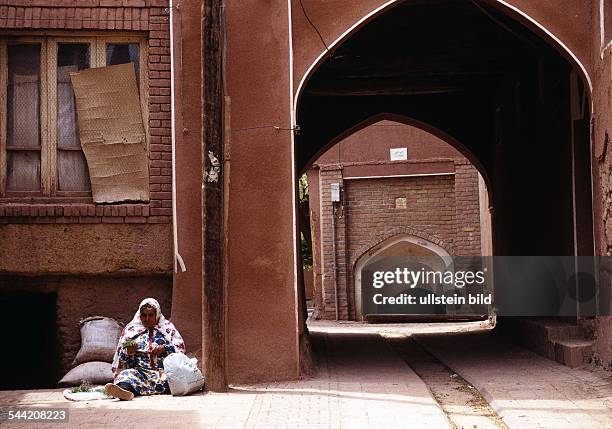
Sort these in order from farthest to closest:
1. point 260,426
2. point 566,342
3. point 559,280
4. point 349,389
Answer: point 559,280 → point 566,342 → point 349,389 → point 260,426

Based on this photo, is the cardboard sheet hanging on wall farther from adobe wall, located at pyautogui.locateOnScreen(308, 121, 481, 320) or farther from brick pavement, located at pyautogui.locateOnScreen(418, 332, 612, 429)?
adobe wall, located at pyautogui.locateOnScreen(308, 121, 481, 320)

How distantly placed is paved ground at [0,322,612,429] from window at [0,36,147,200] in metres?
2.29

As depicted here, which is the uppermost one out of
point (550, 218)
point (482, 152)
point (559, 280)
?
point (482, 152)

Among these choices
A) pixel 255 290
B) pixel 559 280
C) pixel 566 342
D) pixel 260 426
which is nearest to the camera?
pixel 260 426

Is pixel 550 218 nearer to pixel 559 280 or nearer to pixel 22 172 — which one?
pixel 559 280

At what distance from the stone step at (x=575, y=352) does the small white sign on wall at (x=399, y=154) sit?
13.1 m

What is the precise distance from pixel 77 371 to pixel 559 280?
6.35m

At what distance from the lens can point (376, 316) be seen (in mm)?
22875

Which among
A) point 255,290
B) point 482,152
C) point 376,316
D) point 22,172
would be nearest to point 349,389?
point 255,290

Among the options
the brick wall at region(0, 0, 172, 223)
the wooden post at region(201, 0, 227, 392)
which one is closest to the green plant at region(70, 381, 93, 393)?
the wooden post at region(201, 0, 227, 392)

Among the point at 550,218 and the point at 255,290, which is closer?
the point at 255,290

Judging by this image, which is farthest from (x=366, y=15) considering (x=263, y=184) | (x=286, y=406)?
(x=286, y=406)

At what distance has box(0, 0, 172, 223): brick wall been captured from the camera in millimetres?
9328

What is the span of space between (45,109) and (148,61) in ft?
3.92
